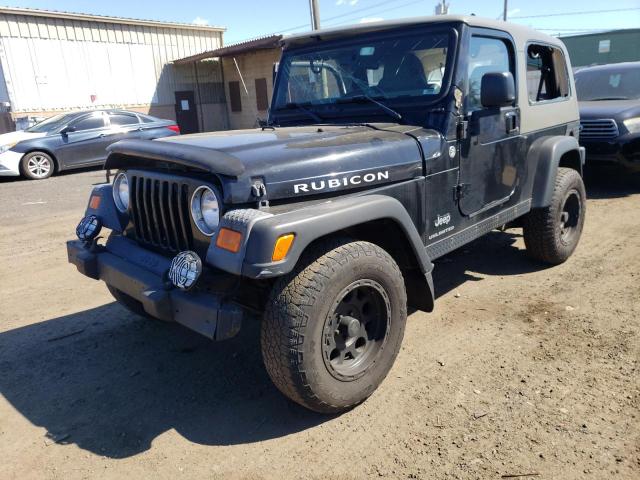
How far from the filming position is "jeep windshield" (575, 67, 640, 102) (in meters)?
8.25

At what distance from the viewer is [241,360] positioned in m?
3.34

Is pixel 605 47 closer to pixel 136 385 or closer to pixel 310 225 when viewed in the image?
pixel 310 225

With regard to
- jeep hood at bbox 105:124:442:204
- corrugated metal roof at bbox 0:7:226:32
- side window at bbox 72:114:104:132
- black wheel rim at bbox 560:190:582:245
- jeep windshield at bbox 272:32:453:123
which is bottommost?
black wheel rim at bbox 560:190:582:245

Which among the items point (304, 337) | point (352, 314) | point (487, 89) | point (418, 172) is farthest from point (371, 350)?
point (487, 89)

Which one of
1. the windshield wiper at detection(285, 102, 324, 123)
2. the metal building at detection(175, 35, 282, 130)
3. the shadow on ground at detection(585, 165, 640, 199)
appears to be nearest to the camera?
the windshield wiper at detection(285, 102, 324, 123)

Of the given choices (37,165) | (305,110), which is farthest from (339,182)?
(37,165)

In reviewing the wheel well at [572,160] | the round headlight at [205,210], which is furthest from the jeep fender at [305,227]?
the wheel well at [572,160]

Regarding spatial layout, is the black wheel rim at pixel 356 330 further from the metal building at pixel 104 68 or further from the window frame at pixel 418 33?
the metal building at pixel 104 68

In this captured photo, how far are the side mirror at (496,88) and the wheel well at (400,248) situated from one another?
3.64 feet

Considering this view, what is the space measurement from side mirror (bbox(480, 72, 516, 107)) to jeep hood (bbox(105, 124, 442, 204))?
412 millimetres

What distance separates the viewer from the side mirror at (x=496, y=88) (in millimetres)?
3195

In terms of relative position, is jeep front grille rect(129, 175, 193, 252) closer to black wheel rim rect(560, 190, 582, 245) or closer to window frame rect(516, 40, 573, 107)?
window frame rect(516, 40, 573, 107)

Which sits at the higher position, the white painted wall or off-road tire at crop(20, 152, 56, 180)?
the white painted wall

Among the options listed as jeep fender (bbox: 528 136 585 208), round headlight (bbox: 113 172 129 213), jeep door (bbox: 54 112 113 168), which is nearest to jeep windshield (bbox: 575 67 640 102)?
jeep fender (bbox: 528 136 585 208)
